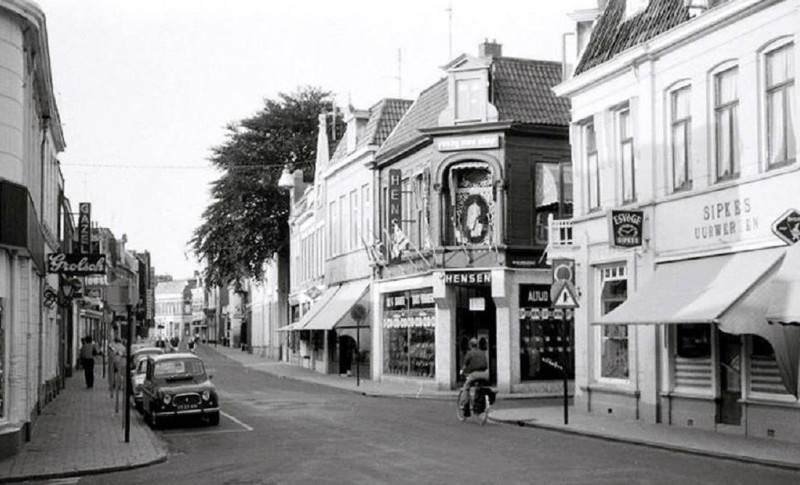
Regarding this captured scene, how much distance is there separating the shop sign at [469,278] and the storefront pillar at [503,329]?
15.9 inches

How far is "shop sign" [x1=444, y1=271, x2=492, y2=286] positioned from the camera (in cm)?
3291

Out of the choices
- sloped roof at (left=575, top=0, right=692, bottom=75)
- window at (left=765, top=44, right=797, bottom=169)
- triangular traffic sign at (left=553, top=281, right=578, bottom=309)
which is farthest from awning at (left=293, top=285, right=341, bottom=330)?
window at (left=765, top=44, right=797, bottom=169)

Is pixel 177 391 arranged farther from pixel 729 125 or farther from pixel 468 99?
pixel 468 99

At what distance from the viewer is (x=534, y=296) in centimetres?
3306

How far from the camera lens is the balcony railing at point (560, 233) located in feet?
86.1

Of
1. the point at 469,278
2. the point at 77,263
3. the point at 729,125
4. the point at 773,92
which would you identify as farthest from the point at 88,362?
the point at 773,92

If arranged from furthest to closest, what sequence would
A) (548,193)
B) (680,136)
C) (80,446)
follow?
(548,193) → (680,136) → (80,446)

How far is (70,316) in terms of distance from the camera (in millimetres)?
48750

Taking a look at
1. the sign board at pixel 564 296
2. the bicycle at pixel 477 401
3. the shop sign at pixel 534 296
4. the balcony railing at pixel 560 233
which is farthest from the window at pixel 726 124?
the shop sign at pixel 534 296

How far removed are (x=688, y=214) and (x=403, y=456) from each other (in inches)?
316

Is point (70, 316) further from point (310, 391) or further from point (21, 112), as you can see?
point (21, 112)

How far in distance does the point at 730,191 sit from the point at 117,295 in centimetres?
1146

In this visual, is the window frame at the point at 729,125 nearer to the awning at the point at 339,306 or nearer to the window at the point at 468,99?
the window at the point at 468,99

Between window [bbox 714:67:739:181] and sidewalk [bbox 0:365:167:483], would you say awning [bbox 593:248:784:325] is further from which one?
sidewalk [bbox 0:365:167:483]
